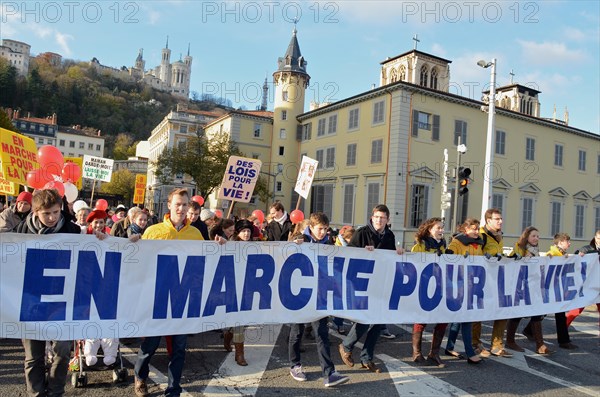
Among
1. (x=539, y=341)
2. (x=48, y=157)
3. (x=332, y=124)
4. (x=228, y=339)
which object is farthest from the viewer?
(x=332, y=124)

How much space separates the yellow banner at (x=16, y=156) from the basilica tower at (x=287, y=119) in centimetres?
3549

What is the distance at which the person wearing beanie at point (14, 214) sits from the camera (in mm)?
6061

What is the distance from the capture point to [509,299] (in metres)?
6.62

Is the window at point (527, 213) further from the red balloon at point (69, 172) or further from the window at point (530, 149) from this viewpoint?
the red balloon at point (69, 172)

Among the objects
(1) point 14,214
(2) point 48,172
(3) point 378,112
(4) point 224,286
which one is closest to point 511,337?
(4) point 224,286

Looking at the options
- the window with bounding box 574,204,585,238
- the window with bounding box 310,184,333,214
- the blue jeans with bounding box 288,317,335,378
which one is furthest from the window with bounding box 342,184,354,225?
the blue jeans with bounding box 288,317,335,378

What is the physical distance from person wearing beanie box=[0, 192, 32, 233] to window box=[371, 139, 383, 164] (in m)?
26.8

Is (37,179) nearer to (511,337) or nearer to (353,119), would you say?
(511,337)

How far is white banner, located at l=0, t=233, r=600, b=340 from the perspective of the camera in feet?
13.4

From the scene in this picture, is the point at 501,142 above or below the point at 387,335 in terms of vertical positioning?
above

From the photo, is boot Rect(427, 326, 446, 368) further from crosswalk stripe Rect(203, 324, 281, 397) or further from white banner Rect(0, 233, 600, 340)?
crosswalk stripe Rect(203, 324, 281, 397)

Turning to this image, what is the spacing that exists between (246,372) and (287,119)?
41.6 m

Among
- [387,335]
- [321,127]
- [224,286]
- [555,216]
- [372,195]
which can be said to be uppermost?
[321,127]

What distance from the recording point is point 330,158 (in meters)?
37.3
